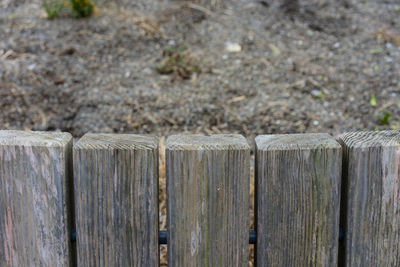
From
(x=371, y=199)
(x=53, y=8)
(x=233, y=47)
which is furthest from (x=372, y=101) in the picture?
(x=53, y=8)

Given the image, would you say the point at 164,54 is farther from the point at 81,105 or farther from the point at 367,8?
the point at 367,8

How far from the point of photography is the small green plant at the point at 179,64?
336 cm

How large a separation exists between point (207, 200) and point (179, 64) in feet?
7.62

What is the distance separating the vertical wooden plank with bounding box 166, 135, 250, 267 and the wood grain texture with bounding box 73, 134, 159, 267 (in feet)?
0.20

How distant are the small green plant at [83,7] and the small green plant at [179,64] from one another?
98 centimetres

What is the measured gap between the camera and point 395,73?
337 cm

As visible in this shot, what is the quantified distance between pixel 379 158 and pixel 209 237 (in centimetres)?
55

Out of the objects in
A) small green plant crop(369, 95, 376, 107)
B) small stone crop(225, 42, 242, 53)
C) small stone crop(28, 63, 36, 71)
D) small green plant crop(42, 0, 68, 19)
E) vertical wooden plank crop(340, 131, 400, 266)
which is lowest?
vertical wooden plank crop(340, 131, 400, 266)

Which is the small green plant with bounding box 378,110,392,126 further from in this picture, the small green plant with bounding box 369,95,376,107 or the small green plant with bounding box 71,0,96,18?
the small green plant with bounding box 71,0,96,18

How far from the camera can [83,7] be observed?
3953 mm

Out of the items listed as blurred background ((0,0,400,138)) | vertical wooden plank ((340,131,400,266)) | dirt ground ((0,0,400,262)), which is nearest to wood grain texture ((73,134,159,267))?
vertical wooden plank ((340,131,400,266))

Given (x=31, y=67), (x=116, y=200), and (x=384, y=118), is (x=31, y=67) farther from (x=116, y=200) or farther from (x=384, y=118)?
(x=384, y=118)

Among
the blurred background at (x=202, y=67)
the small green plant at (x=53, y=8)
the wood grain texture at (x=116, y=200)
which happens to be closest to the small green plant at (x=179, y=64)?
the blurred background at (x=202, y=67)

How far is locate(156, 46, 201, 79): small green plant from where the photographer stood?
336cm
